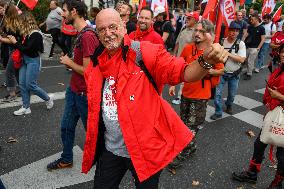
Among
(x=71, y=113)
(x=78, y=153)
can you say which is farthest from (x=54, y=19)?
(x=71, y=113)

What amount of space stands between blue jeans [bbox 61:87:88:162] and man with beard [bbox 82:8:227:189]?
1116mm

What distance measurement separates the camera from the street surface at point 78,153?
151 inches

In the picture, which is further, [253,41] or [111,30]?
[253,41]

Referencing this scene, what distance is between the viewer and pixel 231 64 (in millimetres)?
6078

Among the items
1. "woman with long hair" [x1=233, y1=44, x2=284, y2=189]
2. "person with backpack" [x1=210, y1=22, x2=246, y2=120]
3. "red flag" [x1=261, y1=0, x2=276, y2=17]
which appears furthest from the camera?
"red flag" [x1=261, y1=0, x2=276, y2=17]

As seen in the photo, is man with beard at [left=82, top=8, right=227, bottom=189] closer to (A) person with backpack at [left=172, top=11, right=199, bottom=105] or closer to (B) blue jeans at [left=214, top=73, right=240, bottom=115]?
(B) blue jeans at [left=214, top=73, right=240, bottom=115]

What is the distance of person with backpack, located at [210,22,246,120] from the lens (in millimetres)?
5637

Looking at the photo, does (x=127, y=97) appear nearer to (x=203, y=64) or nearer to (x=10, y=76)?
(x=203, y=64)

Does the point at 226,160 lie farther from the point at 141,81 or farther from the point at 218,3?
the point at 141,81

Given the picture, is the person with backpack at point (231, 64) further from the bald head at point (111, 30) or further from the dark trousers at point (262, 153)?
the bald head at point (111, 30)

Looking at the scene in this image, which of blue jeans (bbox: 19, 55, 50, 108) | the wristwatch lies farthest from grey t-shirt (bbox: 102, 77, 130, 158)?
blue jeans (bbox: 19, 55, 50, 108)

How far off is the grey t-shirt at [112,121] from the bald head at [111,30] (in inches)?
9.7

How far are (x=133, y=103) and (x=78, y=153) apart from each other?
2.46m

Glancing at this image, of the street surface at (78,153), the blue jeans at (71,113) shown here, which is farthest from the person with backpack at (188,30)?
the blue jeans at (71,113)
